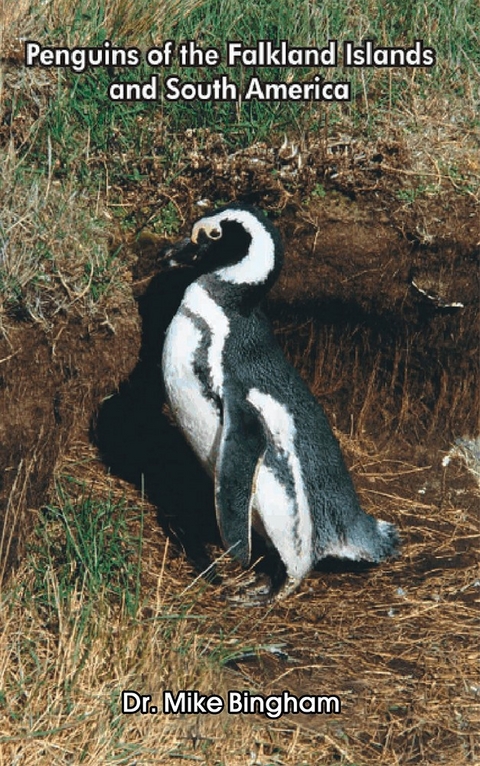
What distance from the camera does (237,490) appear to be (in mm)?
3514

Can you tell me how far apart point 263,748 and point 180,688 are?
265mm

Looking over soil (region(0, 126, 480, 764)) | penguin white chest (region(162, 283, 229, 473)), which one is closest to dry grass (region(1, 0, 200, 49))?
soil (region(0, 126, 480, 764))

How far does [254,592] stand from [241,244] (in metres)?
1.14

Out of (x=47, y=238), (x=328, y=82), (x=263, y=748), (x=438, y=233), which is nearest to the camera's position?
(x=263, y=748)

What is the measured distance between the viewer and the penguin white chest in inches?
144

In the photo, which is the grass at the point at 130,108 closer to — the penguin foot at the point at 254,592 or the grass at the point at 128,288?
the grass at the point at 128,288

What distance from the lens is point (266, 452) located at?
366 cm

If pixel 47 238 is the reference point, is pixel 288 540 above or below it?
below

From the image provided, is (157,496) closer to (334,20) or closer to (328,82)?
(328,82)

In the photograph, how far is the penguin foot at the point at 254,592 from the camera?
142 inches

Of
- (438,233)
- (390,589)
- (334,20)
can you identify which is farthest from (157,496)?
(334,20)

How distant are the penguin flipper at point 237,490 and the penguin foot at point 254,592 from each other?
0.18 m

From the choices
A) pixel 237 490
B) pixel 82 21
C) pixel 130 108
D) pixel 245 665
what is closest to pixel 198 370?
pixel 237 490

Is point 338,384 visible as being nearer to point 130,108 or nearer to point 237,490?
point 237,490
